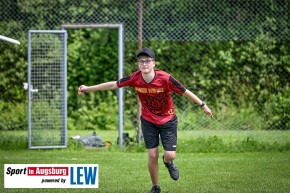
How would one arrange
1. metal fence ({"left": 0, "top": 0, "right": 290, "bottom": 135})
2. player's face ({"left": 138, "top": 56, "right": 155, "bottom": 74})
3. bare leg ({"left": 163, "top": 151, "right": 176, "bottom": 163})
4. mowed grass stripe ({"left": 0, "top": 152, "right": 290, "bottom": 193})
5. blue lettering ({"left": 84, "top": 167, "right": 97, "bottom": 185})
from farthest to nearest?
metal fence ({"left": 0, "top": 0, "right": 290, "bottom": 135}), mowed grass stripe ({"left": 0, "top": 152, "right": 290, "bottom": 193}), bare leg ({"left": 163, "top": 151, "right": 176, "bottom": 163}), player's face ({"left": 138, "top": 56, "right": 155, "bottom": 74}), blue lettering ({"left": 84, "top": 167, "right": 97, "bottom": 185})

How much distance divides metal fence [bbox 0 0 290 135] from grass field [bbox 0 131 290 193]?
641 mm

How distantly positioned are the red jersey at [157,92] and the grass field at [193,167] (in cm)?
92

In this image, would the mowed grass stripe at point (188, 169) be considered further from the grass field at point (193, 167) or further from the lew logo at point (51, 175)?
the lew logo at point (51, 175)

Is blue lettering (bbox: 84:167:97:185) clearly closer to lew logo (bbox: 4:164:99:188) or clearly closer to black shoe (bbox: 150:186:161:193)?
lew logo (bbox: 4:164:99:188)

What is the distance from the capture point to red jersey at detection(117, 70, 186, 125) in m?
7.90

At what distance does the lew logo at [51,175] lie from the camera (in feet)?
24.8

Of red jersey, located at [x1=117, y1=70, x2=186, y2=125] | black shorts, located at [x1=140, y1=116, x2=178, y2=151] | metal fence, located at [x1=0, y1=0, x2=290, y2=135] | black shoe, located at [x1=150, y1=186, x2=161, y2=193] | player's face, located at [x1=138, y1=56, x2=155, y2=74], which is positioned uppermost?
metal fence, located at [x1=0, y1=0, x2=290, y2=135]

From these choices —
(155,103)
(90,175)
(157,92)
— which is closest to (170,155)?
(155,103)

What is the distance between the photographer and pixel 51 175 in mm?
7699

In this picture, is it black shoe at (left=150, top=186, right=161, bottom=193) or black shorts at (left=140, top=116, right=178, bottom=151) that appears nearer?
black shoe at (left=150, top=186, right=161, bottom=193)

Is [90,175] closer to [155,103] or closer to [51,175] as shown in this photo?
[51,175]

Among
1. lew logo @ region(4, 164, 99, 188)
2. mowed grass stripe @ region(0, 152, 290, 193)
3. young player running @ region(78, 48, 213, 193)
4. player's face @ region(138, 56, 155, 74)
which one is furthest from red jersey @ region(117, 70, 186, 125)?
lew logo @ region(4, 164, 99, 188)

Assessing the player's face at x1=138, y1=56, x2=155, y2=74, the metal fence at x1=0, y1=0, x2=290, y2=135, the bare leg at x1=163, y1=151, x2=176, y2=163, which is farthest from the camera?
the metal fence at x1=0, y1=0, x2=290, y2=135

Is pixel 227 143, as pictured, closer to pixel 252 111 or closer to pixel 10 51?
pixel 252 111
